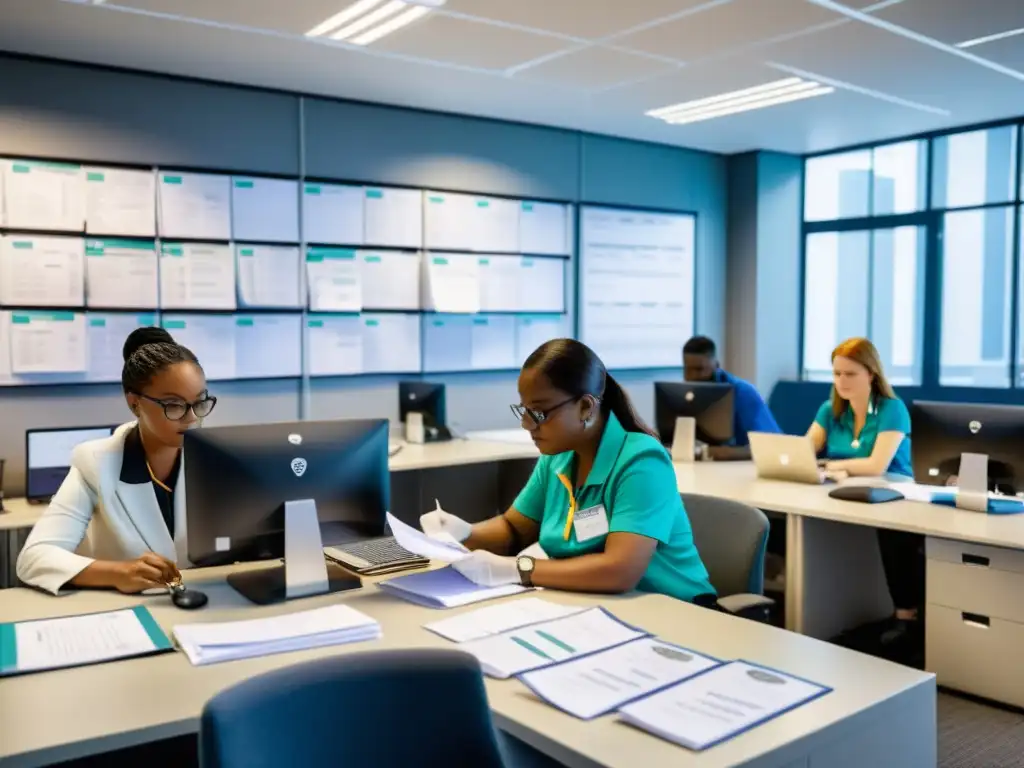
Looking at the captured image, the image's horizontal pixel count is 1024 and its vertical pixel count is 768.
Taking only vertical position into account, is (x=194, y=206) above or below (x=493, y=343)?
above

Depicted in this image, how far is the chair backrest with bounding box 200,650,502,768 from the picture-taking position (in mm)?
1041

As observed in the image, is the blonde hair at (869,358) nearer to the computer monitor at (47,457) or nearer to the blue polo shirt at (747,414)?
the blue polo shirt at (747,414)

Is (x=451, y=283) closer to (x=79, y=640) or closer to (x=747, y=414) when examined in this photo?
(x=747, y=414)

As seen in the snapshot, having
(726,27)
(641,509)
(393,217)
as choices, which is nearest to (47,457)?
(393,217)

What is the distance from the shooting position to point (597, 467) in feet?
7.08

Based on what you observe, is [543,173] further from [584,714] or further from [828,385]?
[584,714]

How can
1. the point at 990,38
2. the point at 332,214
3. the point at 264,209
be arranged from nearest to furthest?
the point at 990,38
the point at 264,209
the point at 332,214

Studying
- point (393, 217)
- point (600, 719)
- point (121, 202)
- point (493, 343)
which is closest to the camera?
point (600, 719)

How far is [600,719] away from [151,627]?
37.4 inches

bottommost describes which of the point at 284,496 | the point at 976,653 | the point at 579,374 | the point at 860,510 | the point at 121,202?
the point at 976,653

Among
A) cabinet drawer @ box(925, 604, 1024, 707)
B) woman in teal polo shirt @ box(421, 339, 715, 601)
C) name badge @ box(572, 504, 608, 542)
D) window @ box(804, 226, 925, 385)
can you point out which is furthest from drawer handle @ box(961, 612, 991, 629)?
window @ box(804, 226, 925, 385)

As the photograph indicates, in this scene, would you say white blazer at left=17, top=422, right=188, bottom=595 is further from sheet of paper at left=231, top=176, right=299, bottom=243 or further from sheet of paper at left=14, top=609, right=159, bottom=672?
sheet of paper at left=231, top=176, right=299, bottom=243

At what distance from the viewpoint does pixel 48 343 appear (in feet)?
14.0

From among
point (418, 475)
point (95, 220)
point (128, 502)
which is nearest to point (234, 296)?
point (95, 220)
